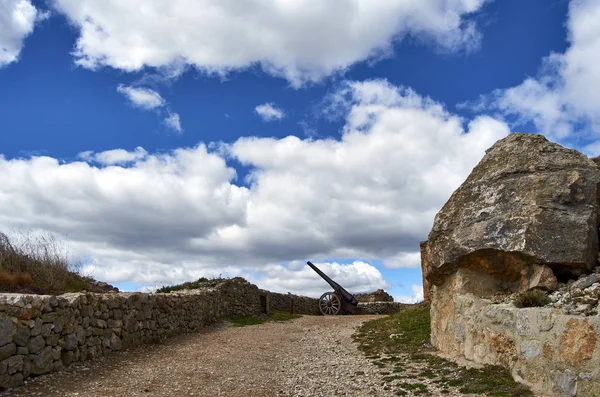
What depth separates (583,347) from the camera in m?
5.95

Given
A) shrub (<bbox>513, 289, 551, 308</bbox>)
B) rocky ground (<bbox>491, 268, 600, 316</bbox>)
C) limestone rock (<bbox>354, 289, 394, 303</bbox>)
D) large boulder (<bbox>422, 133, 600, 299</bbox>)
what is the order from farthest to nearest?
limestone rock (<bbox>354, 289, 394, 303</bbox>) → large boulder (<bbox>422, 133, 600, 299</bbox>) → shrub (<bbox>513, 289, 551, 308</bbox>) → rocky ground (<bbox>491, 268, 600, 316</bbox>)

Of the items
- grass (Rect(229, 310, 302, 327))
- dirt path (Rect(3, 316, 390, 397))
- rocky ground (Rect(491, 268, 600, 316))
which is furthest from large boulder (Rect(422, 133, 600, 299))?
grass (Rect(229, 310, 302, 327))

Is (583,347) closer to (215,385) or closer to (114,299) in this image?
(215,385)

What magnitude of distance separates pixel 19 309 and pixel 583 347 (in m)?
8.32

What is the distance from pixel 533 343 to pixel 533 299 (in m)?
0.86

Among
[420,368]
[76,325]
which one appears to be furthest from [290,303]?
[420,368]

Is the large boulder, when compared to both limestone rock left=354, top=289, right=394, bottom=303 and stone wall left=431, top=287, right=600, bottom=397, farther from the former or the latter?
limestone rock left=354, top=289, right=394, bottom=303

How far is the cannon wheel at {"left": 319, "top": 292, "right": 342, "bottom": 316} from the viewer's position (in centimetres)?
2481

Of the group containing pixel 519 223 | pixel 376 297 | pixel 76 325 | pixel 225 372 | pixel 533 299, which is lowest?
pixel 225 372

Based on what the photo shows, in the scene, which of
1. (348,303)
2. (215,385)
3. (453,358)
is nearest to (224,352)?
(215,385)

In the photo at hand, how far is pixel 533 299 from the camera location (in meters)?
7.48

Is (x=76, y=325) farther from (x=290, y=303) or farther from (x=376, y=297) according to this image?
(x=376, y=297)

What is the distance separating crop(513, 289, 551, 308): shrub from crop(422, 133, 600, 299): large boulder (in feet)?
2.03

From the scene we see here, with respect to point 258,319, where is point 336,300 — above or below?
above
